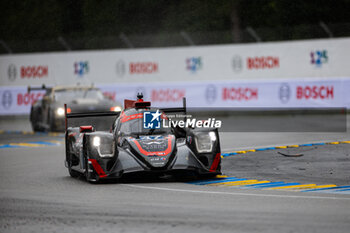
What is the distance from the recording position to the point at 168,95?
28.6 metres

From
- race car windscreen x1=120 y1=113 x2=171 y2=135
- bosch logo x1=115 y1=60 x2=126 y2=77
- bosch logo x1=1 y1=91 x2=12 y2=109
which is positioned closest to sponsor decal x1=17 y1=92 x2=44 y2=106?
bosch logo x1=1 y1=91 x2=12 y2=109

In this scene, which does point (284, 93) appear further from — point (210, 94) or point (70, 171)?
point (70, 171)

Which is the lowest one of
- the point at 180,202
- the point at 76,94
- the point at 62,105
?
the point at 180,202

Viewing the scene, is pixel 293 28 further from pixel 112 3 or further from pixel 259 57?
pixel 112 3

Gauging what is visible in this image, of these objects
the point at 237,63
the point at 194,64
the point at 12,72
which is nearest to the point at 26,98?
the point at 12,72

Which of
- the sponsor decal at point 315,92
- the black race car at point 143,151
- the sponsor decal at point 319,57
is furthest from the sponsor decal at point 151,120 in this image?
the sponsor decal at point 319,57

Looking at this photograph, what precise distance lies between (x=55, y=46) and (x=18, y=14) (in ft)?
26.8

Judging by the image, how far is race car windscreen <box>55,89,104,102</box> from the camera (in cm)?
2361

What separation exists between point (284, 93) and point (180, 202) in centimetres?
1766

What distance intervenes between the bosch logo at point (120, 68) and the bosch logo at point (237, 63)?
4.66 meters

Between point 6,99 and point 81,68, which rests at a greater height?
point 81,68

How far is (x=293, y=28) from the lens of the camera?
104 feet

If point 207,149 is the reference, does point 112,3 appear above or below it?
above

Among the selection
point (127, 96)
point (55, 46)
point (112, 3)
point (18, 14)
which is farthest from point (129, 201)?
point (18, 14)
